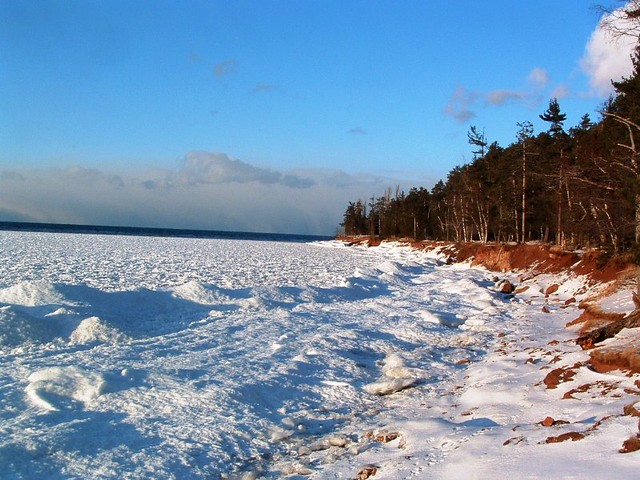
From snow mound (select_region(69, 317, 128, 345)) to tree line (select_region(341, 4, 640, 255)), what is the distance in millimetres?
11485

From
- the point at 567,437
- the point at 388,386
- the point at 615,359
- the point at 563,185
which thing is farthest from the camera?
the point at 563,185

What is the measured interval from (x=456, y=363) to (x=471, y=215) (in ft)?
147

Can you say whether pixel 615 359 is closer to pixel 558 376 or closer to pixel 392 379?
pixel 558 376

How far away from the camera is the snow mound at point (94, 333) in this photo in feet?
37.1

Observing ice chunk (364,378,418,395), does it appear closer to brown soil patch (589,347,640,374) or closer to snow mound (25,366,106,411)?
brown soil patch (589,347,640,374)

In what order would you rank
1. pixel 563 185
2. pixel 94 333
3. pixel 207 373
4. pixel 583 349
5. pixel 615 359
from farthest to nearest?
pixel 563 185 < pixel 94 333 < pixel 583 349 < pixel 207 373 < pixel 615 359

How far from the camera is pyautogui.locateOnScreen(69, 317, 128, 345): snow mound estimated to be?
1131 centimetres

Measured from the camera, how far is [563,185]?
1057 inches

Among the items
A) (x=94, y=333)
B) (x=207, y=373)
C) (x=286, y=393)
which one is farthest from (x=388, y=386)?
(x=94, y=333)

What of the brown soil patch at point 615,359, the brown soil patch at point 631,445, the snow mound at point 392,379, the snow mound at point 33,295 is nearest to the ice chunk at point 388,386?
the snow mound at point 392,379

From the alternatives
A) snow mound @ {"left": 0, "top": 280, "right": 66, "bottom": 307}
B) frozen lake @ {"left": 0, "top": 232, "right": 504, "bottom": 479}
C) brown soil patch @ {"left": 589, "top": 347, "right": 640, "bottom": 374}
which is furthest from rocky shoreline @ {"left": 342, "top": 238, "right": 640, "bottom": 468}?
snow mound @ {"left": 0, "top": 280, "right": 66, "bottom": 307}

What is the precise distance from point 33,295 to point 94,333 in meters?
3.94

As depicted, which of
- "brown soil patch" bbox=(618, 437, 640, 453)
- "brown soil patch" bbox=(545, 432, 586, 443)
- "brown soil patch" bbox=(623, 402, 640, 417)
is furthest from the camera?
"brown soil patch" bbox=(623, 402, 640, 417)

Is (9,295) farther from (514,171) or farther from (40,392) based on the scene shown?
(514,171)
